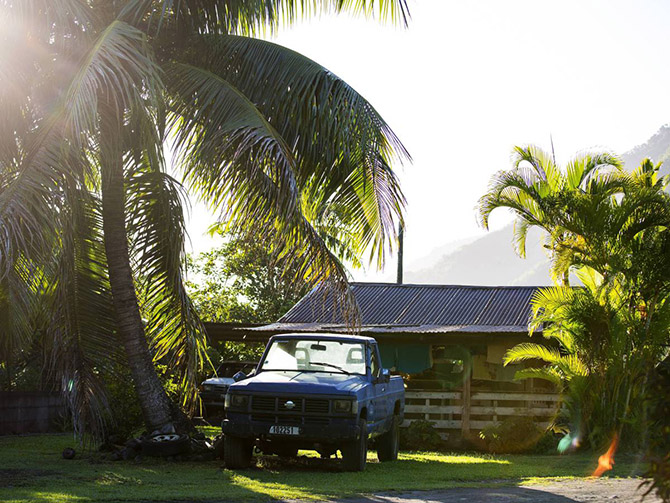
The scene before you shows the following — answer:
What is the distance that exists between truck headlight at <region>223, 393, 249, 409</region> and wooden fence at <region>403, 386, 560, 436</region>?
8904 mm

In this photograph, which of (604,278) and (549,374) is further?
(549,374)

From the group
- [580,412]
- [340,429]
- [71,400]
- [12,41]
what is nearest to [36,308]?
[71,400]

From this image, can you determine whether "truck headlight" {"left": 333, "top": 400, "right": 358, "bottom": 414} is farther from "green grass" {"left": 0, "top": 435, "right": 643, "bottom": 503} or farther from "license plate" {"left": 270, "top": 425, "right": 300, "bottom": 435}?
"green grass" {"left": 0, "top": 435, "right": 643, "bottom": 503}

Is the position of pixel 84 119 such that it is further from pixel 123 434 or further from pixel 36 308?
pixel 123 434

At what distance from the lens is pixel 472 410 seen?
2066 cm

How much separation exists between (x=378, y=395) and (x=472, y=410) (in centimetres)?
748

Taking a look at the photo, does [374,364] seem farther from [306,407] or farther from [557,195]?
[557,195]

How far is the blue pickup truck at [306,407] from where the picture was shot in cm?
1223

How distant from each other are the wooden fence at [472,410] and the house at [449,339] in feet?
0.07

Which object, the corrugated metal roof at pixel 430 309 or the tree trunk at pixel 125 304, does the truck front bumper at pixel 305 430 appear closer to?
the tree trunk at pixel 125 304

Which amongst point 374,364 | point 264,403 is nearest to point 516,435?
point 374,364

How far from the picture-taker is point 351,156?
14.0 metres

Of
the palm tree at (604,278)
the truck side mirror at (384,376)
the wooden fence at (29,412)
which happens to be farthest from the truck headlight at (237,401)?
the wooden fence at (29,412)

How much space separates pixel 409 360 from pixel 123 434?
8.37 meters
